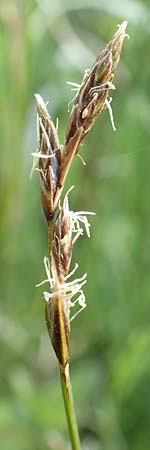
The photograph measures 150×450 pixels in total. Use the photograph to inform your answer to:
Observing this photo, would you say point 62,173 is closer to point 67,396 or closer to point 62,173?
point 62,173

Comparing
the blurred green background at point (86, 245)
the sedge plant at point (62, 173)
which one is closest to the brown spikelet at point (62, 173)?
the sedge plant at point (62, 173)

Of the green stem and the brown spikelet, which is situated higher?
the brown spikelet

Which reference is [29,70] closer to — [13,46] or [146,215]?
[13,46]

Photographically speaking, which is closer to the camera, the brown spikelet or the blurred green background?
the brown spikelet

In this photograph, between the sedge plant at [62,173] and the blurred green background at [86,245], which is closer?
the sedge plant at [62,173]

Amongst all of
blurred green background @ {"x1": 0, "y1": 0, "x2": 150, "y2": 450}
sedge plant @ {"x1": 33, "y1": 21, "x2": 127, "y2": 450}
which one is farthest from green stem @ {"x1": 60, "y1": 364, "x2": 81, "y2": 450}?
blurred green background @ {"x1": 0, "y1": 0, "x2": 150, "y2": 450}

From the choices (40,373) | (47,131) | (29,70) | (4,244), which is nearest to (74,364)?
(40,373)

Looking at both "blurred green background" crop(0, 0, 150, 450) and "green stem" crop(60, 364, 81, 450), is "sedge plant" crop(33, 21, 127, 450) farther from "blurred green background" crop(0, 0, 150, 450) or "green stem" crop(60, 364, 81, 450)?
"blurred green background" crop(0, 0, 150, 450)

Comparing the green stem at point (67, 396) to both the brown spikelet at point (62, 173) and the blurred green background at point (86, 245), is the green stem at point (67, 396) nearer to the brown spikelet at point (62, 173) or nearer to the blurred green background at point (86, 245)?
the brown spikelet at point (62, 173)
